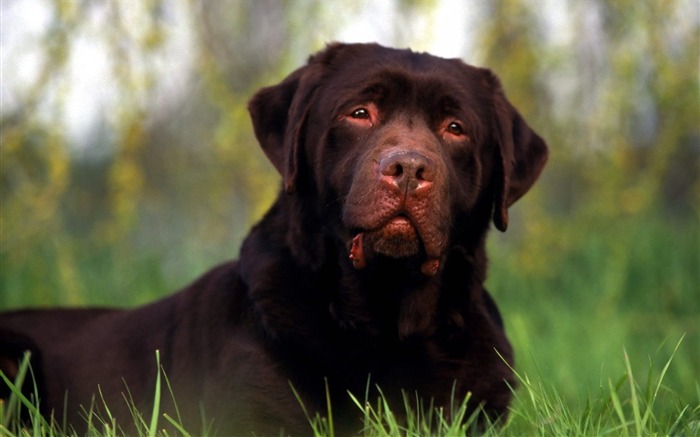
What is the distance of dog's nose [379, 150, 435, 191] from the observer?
3160 mm

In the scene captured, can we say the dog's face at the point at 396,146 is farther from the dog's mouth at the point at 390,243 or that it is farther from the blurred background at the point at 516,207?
the blurred background at the point at 516,207

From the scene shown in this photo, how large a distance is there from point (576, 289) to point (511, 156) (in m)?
3.69

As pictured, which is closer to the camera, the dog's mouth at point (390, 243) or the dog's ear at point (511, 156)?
the dog's mouth at point (390, 243)

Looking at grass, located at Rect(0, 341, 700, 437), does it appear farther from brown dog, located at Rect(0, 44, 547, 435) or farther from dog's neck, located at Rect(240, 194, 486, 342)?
dog's neck, located at Rect(240, 194, 486, 342)

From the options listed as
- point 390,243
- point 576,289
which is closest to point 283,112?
point 390,243

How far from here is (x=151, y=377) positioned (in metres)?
3.84

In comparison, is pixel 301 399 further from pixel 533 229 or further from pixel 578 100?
pixel 578 100

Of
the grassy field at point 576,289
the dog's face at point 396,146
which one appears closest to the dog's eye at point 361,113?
the dog's face at point 396,146

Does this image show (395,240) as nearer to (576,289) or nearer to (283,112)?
(283,112)

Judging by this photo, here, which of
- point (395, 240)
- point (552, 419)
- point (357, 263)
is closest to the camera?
point (552, 419)

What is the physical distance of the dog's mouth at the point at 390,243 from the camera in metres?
3.25

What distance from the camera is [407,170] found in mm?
3166

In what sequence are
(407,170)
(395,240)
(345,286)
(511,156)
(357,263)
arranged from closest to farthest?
(407,170)
(395,240)
(357,263)
(345,286)
(511,156)

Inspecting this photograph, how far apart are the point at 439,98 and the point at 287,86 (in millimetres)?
569
